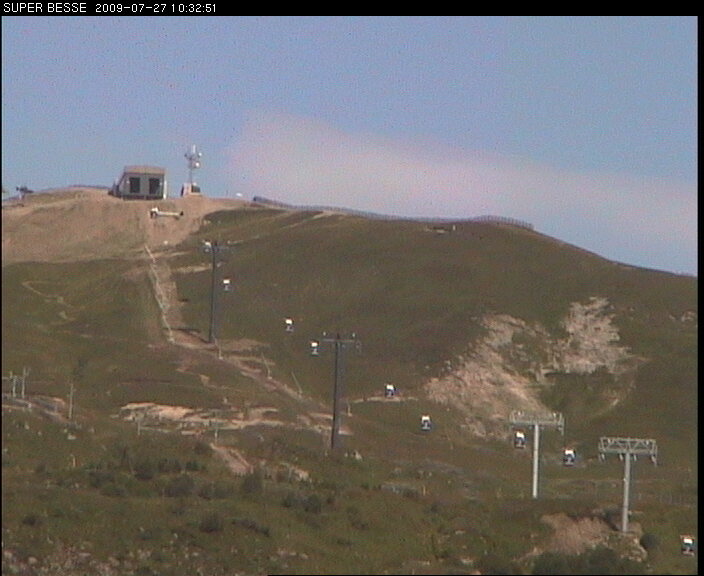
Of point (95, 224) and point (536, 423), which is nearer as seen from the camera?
point (536, 423)

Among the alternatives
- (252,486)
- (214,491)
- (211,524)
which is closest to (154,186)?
(252,486)

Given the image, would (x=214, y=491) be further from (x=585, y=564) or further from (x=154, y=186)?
(x=154, y=186)

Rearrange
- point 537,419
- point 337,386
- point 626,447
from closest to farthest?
point 626,447 < point 337,386 < point 537,419

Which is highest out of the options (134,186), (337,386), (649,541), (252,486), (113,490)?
(134,186)

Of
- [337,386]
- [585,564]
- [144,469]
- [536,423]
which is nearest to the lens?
[585,564]

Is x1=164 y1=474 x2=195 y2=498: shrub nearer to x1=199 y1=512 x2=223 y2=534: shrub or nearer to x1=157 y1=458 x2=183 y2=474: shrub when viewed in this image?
x1=157 y1=458 x2=183 y2=474: shrub

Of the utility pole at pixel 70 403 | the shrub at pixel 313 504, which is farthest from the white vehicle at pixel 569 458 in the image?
the shrub at pixel 313 504
